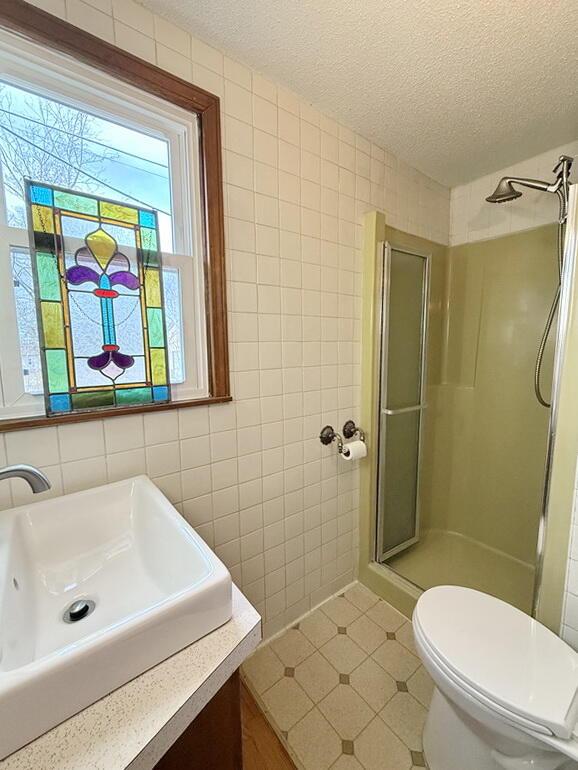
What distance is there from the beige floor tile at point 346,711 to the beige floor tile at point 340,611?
32 cm

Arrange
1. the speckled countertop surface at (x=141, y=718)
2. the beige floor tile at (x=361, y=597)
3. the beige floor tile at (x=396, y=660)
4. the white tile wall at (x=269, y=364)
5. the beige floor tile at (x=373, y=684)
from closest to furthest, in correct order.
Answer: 1. the speckled countertop surface at (x=141, y=718)
2. the white tile wall at (x=269, y=364)
3. the beige floor tile at (x=373, y=684)
4. the beige floor tile at (x=396, y=660)
5. the beige floor tile at (x=361, y=597)

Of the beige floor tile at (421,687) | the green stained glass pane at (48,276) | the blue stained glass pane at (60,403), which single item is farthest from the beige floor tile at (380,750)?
the green stained glass pane at (48,276)

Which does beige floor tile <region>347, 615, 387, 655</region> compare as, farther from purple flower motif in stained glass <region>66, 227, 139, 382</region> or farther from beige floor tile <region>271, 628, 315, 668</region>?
purple flower motif in stained glass <region>66, 227, 139, 382</region>

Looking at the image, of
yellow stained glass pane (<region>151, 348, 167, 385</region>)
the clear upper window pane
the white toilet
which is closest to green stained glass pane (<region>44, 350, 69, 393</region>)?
yellow stained glass pane (<region>151, 348, 167, 385</region>)

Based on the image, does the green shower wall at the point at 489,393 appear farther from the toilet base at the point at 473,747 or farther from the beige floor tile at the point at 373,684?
the toilet base at the point at 473,747


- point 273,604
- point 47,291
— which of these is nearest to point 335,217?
point 47,291

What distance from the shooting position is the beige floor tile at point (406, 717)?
1.11 m

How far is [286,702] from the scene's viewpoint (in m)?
1.23

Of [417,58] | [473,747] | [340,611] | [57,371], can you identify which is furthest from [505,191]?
[340,611]

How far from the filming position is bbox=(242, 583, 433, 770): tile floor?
3.54 feet

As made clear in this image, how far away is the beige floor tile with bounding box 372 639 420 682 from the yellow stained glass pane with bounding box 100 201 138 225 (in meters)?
1.95

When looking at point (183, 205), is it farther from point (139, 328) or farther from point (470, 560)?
point (470, 560)

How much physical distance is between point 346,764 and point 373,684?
0.94 ft

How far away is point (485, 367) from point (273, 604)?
182 cm
